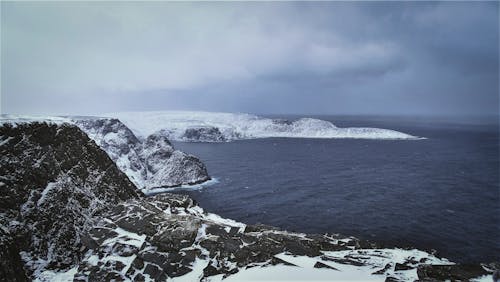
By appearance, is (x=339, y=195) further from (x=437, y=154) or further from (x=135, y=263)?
(x=437, y=154)

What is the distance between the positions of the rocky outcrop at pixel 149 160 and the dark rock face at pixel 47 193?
40324 mm

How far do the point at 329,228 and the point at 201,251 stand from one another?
28.3 meters

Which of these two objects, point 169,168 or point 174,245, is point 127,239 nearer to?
point 174,245

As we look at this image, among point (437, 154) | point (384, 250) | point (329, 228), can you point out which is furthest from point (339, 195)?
point (437, 154)

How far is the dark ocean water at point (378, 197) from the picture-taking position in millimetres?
52125

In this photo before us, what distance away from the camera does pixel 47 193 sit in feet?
128

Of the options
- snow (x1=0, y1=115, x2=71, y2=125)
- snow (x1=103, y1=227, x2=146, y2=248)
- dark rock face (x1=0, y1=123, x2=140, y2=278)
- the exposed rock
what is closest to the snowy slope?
snow (x1=103, y1=227, x2=146, y2=248)

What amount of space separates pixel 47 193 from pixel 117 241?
12.0 metres

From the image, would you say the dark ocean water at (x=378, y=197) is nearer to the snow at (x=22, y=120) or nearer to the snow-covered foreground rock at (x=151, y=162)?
the snow-covered foreground rock at (x=151, y=162)

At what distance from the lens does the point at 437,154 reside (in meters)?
136

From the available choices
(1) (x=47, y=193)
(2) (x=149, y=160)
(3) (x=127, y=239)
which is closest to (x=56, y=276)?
(3) (x=127, y=239)

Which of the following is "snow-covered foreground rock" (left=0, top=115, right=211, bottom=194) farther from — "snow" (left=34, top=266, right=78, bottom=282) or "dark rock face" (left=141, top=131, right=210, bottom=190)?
"snow" (left=34, top=266, right=78, bottom=282)

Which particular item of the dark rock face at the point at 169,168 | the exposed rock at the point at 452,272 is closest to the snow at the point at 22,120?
the dark rock face at the point at 169,168

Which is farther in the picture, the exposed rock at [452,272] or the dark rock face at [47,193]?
the dark rock face at [47,193]
